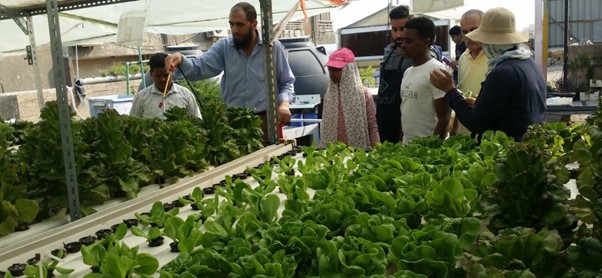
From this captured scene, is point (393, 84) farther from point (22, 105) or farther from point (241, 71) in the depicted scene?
point (22, 105)

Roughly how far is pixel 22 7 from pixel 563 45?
605 cm

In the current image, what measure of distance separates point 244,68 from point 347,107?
87 cm

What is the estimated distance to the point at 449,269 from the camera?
132 centimetres

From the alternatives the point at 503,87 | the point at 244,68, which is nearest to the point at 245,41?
the point at 244,68

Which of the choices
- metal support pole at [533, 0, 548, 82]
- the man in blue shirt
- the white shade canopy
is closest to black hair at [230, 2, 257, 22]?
the man in blue shirt

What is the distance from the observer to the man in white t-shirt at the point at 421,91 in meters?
3.46

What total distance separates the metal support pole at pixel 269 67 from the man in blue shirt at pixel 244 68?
60cm

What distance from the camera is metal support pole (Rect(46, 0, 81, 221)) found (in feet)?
7.04

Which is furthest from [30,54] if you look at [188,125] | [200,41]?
[200,41]

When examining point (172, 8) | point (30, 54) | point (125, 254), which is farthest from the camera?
point (172, 8)

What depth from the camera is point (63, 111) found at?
2193 mm

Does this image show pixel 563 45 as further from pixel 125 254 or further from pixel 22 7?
pixel 125 254

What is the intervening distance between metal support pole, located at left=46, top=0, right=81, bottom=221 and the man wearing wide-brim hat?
71.8 inches

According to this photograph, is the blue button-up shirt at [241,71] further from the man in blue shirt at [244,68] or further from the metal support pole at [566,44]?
the metal support pole at [566,44]
